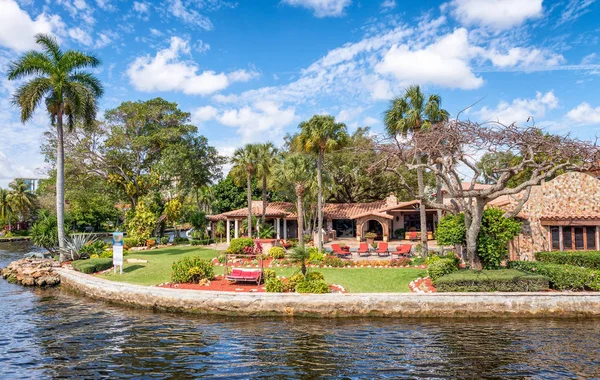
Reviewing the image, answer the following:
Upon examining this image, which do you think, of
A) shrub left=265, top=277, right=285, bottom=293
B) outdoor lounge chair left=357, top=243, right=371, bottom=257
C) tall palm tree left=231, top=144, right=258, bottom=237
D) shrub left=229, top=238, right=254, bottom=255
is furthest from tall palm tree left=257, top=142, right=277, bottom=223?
shrub left=265, top=277, right=285, bottom=293

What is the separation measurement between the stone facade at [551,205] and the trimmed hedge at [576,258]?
1.90 m

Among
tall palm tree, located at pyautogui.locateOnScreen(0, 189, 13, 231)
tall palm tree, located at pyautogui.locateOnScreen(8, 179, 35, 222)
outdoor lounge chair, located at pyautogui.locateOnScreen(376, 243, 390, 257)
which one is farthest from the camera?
tall palm tree, located at pyautogui.locateOnScreen(8, 179, 35, 222)

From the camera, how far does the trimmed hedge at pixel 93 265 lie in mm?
20875

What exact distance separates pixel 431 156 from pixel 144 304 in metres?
14.4

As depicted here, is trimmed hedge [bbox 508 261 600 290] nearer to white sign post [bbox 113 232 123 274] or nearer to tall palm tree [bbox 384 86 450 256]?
tall palm tree [bbox 384 86 450 256]

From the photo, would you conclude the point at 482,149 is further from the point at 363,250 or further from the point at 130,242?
the point at 130,242

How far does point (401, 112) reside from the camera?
23.2m

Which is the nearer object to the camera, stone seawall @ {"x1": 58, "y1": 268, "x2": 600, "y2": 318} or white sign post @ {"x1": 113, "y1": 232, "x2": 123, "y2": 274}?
stone seawall @ {"x1": 58, "y1": 268, "x2": 600, "y2": 318}

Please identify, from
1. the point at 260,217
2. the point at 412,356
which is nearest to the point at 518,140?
the point at 412,356

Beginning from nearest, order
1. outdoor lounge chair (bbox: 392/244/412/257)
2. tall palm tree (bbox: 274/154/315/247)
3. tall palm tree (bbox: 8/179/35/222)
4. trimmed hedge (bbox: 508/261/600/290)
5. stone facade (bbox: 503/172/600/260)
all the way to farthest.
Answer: trimmed hedge (bbox: 508/261/600/290)
stone facade (bbox: 503/172/600/260)
outdoor lounge chair (bbox: 392/244/412/257)
tall palm tree (bbox: 274/154/315/247)
tall palm tree (bbox: 8/179/35/222)

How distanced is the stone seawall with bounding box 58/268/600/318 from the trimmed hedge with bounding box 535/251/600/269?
318 cm

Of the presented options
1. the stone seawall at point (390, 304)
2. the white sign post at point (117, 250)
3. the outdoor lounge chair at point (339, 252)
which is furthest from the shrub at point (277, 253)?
the white sign post at point (117, 250)

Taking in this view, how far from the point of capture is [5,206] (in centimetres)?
5841

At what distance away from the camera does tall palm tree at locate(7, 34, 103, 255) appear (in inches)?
950
